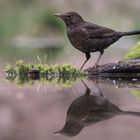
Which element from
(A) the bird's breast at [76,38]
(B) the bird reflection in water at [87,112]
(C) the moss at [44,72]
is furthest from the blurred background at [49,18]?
(B) the bird reflection in water at [87,112]

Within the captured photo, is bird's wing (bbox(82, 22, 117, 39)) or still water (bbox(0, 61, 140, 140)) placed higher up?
bird's wing (bbox(82, 22, 117, 39))

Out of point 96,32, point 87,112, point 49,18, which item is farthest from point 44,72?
point 49,18

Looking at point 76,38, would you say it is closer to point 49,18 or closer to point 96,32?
point 96,32

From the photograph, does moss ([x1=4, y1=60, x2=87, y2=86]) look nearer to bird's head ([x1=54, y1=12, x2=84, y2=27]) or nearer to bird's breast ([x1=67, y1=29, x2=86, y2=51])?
bird's breast ([x1=67, y1=29, x2=86, y2=51])

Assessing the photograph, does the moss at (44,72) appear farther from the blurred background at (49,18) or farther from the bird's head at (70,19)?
the blurred background at (49,18)

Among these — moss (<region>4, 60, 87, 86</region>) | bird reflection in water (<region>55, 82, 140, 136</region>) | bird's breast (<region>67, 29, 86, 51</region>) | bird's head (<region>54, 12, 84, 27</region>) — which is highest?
bird's head (<region>54, 12, 84, 27</region>)

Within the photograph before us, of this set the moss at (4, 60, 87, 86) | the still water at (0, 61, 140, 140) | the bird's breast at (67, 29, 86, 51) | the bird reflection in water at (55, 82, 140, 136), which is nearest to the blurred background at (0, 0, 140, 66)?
the moss at (4, 60, 87, 86)

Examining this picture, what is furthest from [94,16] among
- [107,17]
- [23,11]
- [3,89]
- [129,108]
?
[129,108]
